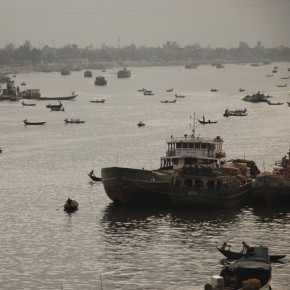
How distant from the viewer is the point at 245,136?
127438mm

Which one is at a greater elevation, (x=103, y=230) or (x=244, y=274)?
(x=244, y=274)

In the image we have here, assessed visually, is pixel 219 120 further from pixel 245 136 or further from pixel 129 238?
pixel 129 238

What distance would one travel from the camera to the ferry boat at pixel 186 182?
211ft

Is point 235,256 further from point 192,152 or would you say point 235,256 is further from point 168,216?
point 192,152

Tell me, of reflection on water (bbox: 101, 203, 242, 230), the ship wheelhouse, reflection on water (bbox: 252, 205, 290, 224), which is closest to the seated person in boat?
reflection on water (bbox: 101, 203, 242, 230)

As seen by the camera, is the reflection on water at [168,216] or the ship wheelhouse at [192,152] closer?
the reflection on water at [168,216]

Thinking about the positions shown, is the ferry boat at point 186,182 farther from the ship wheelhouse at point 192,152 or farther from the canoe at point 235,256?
the canoe at point 235,256

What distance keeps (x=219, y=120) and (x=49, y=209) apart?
9127 centimetres

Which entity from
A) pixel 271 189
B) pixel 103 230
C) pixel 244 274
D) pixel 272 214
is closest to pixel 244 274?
pixel 244 274

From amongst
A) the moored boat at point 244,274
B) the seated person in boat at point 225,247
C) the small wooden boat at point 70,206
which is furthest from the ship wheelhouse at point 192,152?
the moored boat at point 244,274

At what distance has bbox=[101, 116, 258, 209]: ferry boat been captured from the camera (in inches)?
2530

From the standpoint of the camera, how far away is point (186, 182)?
64438 mm

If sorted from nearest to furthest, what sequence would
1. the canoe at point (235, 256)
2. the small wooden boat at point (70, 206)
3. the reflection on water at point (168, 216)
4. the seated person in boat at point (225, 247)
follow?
the canoe at point (235, 256), the seated person in boat at point (225, 247), the reflection on water at point (168, 216), the small wooden boat at point (70, 206)

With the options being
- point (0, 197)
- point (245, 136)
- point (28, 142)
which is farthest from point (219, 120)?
point (0, 197)
